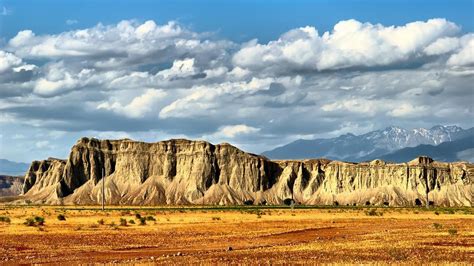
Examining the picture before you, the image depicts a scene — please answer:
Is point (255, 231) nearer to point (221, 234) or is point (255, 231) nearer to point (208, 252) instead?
point (221, 234)

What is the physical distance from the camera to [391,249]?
3675cm

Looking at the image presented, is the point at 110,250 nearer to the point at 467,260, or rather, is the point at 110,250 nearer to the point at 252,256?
the point at 252,256

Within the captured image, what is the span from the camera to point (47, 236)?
2030 inches

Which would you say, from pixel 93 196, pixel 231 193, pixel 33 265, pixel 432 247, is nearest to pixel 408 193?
pixel 231 193

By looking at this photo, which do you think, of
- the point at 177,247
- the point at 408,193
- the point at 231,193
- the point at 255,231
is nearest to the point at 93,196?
the point at 231,193

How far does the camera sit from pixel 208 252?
122ft

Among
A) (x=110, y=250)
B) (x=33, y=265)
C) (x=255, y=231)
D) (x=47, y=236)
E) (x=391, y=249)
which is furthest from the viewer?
(x=255, y=231)

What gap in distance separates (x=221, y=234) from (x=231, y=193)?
144633 mm

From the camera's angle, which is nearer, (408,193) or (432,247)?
(432,247)

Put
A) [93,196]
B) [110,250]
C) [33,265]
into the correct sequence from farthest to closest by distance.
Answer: [93,196]
[110,250]
[33,265]

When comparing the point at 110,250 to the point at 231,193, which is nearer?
the point at 110,250

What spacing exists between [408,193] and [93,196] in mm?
85310

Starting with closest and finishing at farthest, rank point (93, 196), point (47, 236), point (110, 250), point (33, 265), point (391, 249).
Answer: point (33, 265) → point (391, 249) → point (110, 250) → point (47, 236) → point (93, 196)

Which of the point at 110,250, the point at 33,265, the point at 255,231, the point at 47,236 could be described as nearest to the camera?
the point at 33,265
